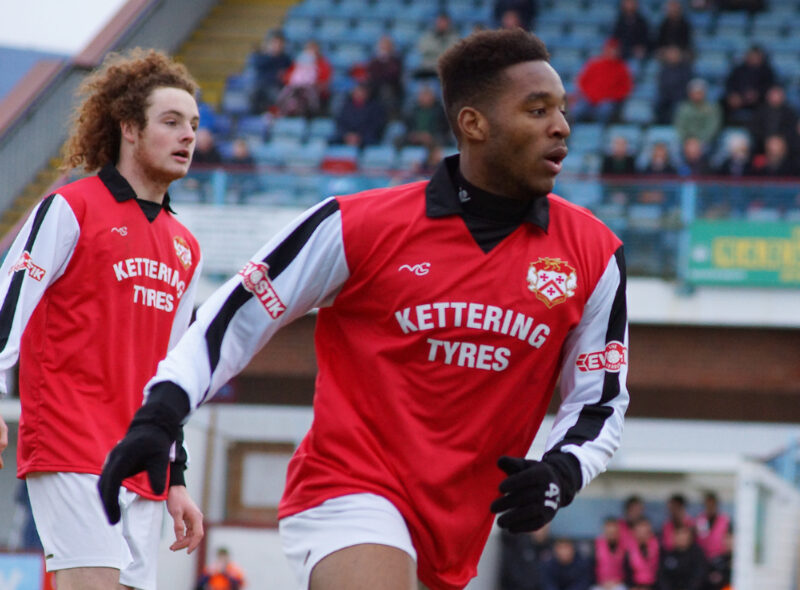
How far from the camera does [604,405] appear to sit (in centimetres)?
359

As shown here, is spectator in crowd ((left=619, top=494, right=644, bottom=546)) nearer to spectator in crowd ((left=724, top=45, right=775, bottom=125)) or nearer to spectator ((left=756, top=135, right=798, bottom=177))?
spectator ((left=756, top=135, right=798, bottom=177))

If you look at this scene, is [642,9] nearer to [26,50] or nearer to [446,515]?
[26,50]

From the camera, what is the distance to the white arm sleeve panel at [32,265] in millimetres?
4215

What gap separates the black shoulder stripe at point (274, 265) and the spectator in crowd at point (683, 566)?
10506 mm

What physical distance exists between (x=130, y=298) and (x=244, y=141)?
11365 millimetres

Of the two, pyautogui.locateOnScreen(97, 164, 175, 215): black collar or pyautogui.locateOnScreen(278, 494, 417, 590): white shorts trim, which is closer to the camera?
pyautogui.locateOnScreen(278, 494, 417, 590): white shorts trim

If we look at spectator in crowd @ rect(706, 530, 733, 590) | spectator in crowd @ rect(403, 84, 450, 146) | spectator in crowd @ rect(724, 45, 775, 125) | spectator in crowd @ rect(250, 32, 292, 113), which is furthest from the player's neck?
spectator in crowd @ rect(250, 32, 292, 113)

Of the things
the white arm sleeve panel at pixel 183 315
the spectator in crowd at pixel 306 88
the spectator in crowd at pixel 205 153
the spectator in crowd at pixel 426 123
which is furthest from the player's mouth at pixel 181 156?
the spectator in crowd at pixel 306 88

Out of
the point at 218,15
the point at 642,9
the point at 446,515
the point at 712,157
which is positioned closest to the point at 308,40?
the point at 218,15

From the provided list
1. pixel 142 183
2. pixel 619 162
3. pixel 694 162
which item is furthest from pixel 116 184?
pixel 694 162

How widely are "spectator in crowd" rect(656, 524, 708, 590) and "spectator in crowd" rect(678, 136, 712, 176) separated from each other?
3.70 m

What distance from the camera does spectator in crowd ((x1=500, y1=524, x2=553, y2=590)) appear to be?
1427 cm

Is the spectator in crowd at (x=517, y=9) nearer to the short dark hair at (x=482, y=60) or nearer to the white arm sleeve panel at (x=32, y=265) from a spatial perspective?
the white arm sleeve panel at (x=32, y=265)

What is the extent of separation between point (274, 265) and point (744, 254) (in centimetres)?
1072
